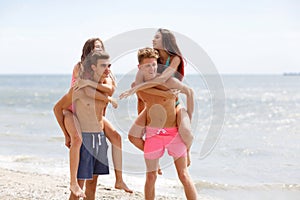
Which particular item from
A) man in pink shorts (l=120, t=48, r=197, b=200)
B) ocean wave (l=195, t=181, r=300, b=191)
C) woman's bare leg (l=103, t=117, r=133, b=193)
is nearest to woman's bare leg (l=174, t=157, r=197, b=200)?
man in pink shorts (l=120, t=48, r=197, b=200)

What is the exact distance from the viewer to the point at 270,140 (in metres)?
13.0

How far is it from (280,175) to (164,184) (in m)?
2.31

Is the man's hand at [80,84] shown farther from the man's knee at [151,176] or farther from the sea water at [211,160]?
the man's knee at [151,176]

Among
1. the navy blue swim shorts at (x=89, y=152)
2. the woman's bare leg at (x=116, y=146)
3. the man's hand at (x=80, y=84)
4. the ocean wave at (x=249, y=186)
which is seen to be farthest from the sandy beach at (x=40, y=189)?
the man's hand at (x=80, y=84)

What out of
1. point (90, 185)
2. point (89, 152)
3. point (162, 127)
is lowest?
point (90, 185)

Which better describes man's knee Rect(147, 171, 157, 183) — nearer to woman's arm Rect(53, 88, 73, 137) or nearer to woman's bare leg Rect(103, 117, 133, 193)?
woman's bare leg Rect(103, 117, 133, 193)

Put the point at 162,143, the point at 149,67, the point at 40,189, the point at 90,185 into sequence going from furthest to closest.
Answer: the point at 40,189 → the point at 90,185 → the point at 162,143 → the point at 149,67

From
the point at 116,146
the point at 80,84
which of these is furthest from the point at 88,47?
the point at 116,146

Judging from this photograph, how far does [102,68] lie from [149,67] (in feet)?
1.48

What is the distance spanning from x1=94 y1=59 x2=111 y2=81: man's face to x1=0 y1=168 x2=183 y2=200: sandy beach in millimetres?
2304

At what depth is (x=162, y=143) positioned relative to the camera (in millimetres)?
4496

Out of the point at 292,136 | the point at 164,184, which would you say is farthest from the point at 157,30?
the point at 292,136

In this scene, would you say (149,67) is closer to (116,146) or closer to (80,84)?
(80,84)

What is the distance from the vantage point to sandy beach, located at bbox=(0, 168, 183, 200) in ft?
20.3
